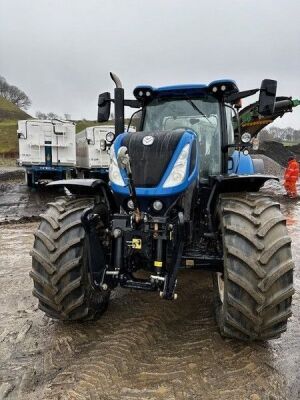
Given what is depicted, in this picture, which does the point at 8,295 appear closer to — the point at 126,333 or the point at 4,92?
the point at 126,333

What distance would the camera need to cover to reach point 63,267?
3.57 m

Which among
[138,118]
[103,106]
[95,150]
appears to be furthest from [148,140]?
[95,150]

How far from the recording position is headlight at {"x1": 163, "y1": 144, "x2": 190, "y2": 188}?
3.46 meters

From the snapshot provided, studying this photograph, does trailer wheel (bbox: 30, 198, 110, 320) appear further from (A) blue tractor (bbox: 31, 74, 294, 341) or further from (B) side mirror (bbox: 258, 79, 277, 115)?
(B) side mirror (bbox: 258, 79, 277, 115)

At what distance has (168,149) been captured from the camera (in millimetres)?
3535

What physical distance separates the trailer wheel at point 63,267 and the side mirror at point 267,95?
6.67 feet

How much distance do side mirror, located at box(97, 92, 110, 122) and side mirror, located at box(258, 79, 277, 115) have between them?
5.66ft

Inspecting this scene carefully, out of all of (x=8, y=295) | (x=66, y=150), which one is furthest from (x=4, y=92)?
(x=8, y=295)

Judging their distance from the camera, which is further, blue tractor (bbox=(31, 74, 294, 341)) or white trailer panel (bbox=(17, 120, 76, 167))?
white trailer panel (bbox=(17, 120, 76, 167))

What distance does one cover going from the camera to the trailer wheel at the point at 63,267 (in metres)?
3.58

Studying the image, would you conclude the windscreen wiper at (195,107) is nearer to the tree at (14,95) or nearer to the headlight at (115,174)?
the headlight at (115,174)

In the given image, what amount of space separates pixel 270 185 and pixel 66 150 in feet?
29.6

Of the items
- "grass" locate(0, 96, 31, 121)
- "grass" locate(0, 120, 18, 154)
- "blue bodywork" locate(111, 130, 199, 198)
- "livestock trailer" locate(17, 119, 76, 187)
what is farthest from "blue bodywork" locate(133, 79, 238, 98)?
"grass" locate(0, 96, 31, 121)

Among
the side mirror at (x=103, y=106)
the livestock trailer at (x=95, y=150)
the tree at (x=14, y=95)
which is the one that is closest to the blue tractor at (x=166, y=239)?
the side mirror at (x=103, y=106)
